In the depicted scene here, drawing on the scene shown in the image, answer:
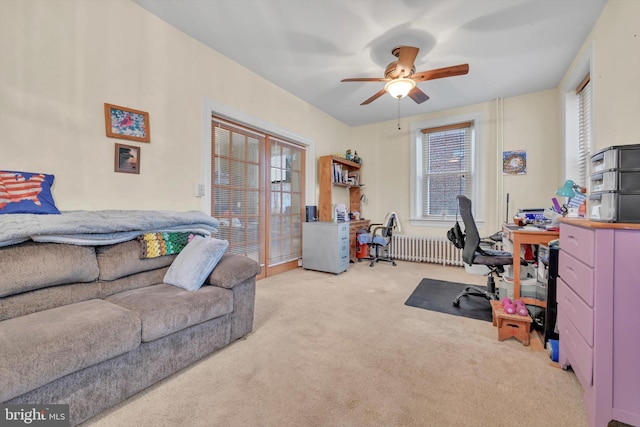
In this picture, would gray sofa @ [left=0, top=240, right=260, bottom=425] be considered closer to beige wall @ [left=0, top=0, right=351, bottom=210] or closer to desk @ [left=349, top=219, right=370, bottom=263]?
beige wall @ [left=0, top=0, right=351, bottom=210]

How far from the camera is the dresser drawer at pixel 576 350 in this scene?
3.94 feet

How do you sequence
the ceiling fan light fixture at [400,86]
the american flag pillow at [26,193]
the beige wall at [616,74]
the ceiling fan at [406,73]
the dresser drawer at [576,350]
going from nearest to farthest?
1. the dresser drawer at [576,350]
2. the american flag pillow at [26,193]
3. the beige wall at [616,74]
4. the ceiling fan at [406,73]
5. the ceiling fan light fixture at [400,86]

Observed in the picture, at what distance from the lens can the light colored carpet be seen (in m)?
1.24

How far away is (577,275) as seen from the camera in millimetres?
1362

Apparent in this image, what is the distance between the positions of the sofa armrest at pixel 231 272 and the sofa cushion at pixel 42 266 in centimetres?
73

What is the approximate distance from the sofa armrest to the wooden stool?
1.91 meters

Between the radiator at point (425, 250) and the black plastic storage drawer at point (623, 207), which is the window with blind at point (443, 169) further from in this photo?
the black plastic storage drawer at point (623, 207)

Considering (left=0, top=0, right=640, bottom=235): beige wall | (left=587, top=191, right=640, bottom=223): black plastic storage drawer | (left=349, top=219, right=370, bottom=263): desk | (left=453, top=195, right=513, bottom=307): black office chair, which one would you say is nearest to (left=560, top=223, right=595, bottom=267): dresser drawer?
(left=587, top=191, right=640, bottom=223): black plastic storage drawer

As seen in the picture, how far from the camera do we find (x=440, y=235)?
15.0ft

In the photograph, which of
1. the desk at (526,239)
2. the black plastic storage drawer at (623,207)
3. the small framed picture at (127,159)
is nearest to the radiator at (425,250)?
the desk at (526,239)

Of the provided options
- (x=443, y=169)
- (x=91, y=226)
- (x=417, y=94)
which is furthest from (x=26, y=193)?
(x=443, y=169)

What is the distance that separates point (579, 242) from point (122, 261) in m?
2.77

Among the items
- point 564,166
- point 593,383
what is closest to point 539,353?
point 593,383

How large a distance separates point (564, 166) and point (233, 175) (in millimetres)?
4269
